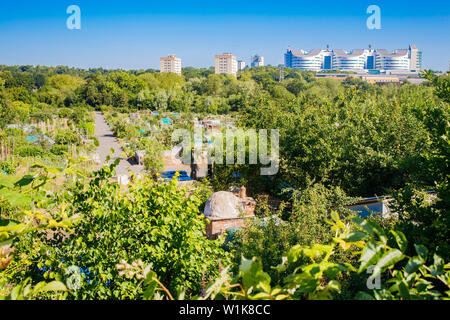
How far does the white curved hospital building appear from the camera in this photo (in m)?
131

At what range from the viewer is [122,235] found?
3068 millimetres

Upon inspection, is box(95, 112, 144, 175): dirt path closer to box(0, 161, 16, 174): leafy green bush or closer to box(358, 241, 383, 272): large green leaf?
box(0, 161, 16, 174): leafy green bush

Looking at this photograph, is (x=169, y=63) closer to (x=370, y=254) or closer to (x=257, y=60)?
(x=257, y=60)

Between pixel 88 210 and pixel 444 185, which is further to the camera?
pixel 444 185

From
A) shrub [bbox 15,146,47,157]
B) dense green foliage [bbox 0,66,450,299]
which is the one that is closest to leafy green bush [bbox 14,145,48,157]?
shrub [bbox 15,146,47,157]

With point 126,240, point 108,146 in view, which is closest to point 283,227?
point 126,240

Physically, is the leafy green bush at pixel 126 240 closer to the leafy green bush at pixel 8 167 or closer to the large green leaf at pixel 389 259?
the large green leaf at pixel 389 259

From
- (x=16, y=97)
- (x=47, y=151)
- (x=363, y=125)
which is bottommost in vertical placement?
(x=47, y=151)

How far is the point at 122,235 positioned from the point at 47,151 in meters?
22.1

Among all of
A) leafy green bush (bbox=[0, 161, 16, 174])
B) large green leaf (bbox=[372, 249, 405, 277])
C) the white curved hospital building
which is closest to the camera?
large green leaf (bbox=[372, 249, 405, 277])

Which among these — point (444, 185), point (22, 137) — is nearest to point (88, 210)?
point (444, 185)

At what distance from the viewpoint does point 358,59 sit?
14188 centimetres
